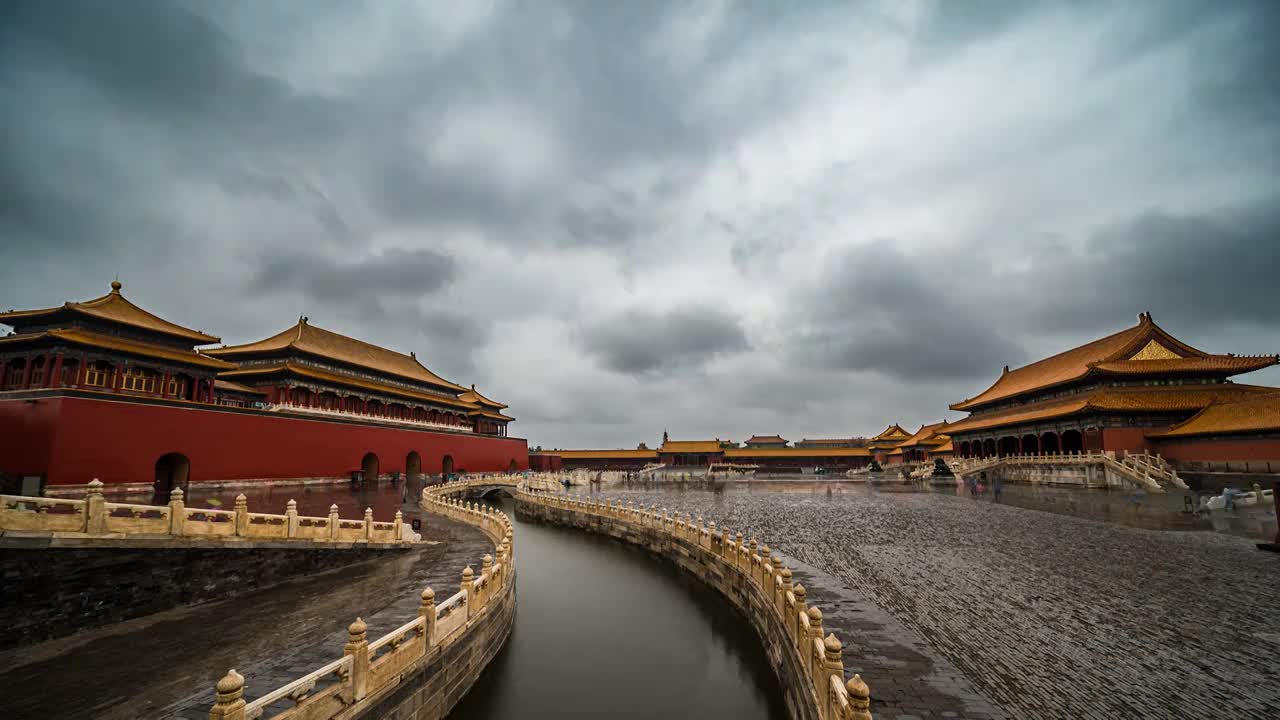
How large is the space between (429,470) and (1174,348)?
1966 inches

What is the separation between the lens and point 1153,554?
14.0m

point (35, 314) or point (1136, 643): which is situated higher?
point (35, 314)

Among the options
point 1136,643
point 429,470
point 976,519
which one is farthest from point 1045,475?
point 429,470

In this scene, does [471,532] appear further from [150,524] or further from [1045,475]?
[1045,475]

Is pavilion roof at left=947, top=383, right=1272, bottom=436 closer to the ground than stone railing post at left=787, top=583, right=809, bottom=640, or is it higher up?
higher up

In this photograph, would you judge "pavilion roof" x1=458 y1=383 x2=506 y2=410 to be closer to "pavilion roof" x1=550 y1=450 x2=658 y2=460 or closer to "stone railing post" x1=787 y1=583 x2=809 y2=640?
"pavilion roof" x1=550 y1=450 x2=658 y2=460

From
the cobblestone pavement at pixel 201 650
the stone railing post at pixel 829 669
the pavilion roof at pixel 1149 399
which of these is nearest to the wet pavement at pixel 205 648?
the cobblestone pavement at pixel 201 650

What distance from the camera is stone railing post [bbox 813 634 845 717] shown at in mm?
5152

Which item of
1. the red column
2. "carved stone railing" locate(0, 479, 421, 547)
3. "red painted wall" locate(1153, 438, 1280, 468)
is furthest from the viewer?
"red painted wall" locate(1153, 438, 1280, 468)

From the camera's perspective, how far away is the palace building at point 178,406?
722 inches

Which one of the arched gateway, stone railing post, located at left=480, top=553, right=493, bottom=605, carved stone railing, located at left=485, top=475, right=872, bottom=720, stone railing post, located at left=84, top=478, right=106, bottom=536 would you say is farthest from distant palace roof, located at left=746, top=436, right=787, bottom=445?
stone railing post, located at left=84, top=478, right=106, bottom=536

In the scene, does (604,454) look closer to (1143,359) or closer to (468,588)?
(1143,359)

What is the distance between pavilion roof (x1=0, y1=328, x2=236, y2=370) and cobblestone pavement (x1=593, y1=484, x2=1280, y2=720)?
83.7ft

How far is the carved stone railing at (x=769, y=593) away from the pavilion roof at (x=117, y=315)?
20120mm
